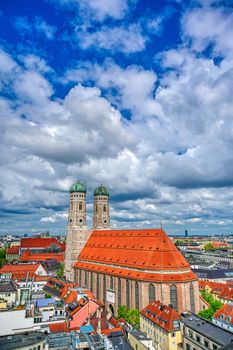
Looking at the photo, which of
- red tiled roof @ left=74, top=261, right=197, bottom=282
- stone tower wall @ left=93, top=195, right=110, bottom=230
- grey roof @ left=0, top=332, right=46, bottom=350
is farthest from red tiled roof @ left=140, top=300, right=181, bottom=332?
stone tower wall @ left=93, top=195, right=110, bottom=230

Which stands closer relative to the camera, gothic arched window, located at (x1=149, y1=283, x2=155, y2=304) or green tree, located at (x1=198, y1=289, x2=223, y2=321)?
green tree, located at (x1=198, y1=289, x2=223, y2=321)

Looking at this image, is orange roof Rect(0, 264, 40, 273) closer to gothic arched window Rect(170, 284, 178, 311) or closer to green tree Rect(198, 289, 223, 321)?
gothic arched window Rect(170, 284, 178, 311)

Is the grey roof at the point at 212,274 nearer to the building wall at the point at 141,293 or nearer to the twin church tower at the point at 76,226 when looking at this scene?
the twin church tower at the point at 76,226

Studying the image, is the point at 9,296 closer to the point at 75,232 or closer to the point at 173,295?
the point at 173,295

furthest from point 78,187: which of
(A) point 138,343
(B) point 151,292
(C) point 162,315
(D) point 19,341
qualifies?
(D) point 19,341

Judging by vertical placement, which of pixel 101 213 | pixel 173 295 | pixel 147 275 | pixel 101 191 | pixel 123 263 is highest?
pixel 101 191

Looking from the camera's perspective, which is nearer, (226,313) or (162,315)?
(162,315)

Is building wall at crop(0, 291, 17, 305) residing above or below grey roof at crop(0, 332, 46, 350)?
above
